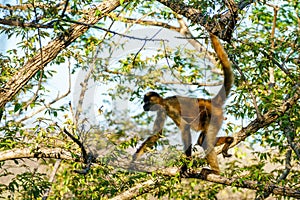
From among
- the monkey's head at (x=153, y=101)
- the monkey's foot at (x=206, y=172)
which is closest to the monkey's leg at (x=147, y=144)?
the monkey's head at (x=153, y=101)

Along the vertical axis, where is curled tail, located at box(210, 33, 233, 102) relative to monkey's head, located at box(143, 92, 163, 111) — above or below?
above

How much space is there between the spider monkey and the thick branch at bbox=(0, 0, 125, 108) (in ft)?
2.84

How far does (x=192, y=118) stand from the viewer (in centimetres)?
450

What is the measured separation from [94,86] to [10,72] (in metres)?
1.48

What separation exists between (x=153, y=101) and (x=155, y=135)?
1.93 ft

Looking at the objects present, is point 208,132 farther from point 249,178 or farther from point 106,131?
point 106,131

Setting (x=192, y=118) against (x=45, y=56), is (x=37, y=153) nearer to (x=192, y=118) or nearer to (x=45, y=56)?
(x=45, y=56)

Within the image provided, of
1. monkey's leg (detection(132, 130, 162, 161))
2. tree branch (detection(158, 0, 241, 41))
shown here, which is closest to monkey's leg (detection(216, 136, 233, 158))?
monkey's leg (detection(132, 130, 162, 161))

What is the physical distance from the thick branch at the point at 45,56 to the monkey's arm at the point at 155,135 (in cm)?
106

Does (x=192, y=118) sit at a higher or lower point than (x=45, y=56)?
lower

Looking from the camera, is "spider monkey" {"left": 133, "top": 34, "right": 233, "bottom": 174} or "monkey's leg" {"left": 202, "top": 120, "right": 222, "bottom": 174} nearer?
"spider monkey" {"left": 133, "top": 34, "right": 233, "bottom": 174}

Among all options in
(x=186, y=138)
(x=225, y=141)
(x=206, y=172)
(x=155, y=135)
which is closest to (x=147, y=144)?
(x=155, y=135)

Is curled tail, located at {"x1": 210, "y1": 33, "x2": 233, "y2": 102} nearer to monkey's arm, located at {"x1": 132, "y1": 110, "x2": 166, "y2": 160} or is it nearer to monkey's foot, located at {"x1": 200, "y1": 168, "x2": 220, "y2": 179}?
monkey's arm, located at {"x1": 132, "y1": 110, "x2": 166, "y2": 160}

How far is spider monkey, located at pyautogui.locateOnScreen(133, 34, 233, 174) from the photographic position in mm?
4355
